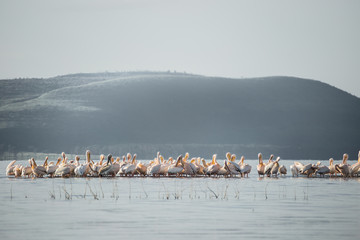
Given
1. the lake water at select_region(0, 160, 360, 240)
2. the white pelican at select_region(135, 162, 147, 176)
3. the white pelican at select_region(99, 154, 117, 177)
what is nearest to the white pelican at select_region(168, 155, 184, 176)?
the white pelican at select_region(135, 162, 147, 176)

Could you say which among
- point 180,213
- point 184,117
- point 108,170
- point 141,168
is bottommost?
point 180,213

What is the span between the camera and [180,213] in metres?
21.2

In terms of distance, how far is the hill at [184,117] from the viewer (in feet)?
430

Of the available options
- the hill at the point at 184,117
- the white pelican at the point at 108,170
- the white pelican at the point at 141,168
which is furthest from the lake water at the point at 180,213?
the hill at the point at 184,117

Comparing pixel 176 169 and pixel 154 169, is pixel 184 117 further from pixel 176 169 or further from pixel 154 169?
pixel 176 169

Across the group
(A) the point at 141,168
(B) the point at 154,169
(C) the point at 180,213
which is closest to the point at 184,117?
(A) the point at 141,168

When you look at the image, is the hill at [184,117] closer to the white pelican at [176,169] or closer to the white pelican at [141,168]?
the white pelican at [141,168]

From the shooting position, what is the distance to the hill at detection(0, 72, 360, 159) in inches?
5162

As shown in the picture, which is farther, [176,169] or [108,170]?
[108,170]

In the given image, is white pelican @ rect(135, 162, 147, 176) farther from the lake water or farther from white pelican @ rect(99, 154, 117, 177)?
the lake water

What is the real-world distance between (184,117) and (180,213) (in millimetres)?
130512

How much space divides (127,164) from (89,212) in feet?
63.7

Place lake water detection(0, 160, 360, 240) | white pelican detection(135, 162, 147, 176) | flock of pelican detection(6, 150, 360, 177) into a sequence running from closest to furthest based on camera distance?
lake water detection(0, 160, 360, 240)
flock of pelican detection(6, 150, 360, 177)
white pelican detection(135, 162, 147, 176)

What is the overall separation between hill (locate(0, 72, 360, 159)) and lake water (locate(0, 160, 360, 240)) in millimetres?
93238
